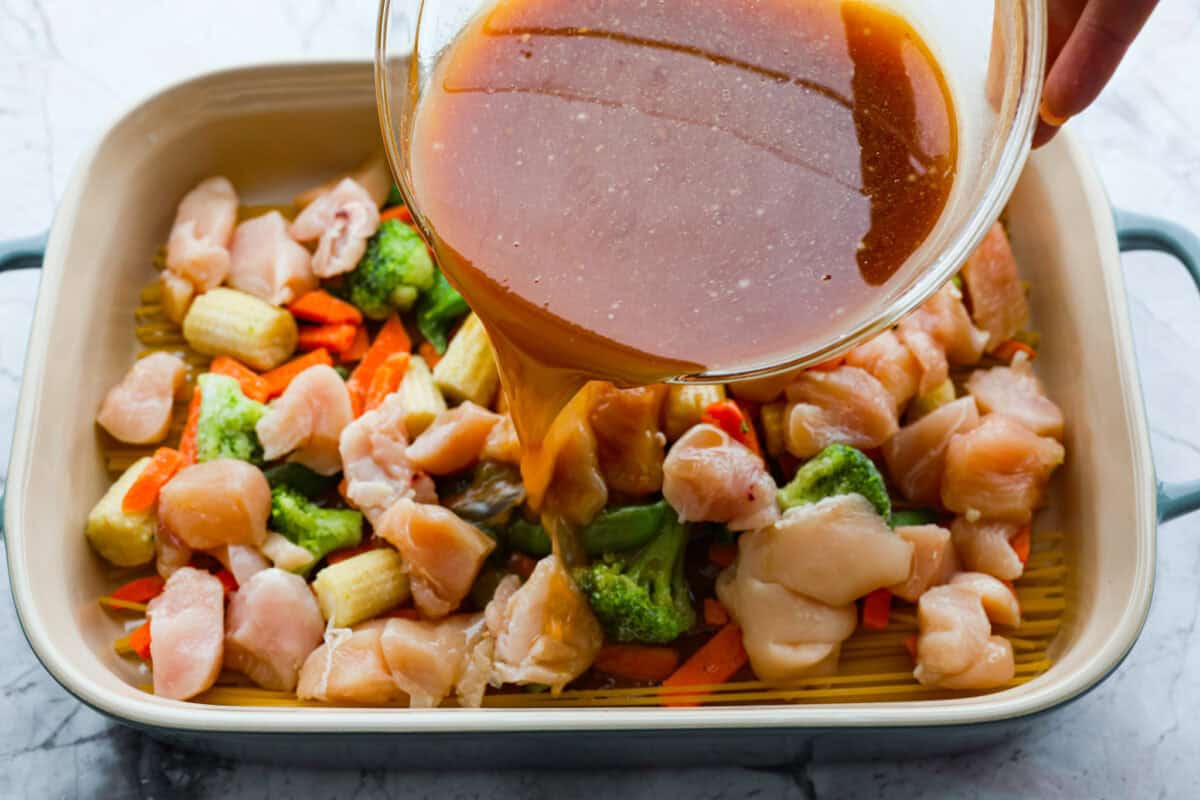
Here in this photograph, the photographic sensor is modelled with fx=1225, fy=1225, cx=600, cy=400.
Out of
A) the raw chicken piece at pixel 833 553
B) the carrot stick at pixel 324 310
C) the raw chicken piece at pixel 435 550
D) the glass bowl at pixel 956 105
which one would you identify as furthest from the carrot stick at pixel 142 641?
the raw chicken piece at pixel 833 553

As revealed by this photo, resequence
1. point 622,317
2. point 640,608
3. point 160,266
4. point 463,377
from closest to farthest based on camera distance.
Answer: point 622,317 < point 640,608 < point 463,377 < point 160,266

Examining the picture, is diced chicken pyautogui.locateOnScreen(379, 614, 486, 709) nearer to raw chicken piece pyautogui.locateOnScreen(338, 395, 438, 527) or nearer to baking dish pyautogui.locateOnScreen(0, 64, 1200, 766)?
baking dish pyautogui.locateOnScreen(0, 64, 1200, 766)

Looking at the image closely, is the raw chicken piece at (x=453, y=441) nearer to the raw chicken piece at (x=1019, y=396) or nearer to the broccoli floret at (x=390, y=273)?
the broccoli floret at (x=390, y=273)

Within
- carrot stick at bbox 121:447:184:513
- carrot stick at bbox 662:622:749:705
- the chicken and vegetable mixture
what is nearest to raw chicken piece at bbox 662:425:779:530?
the chicken and vegetable mixture

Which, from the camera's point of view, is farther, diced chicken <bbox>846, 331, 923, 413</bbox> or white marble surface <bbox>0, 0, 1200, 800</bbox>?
diced chicken <bbox>846, 331, 923, 413</bbox>

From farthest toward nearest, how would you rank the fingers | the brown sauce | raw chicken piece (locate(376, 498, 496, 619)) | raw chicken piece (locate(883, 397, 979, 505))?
raw chicken piece (locate(883, 397, 979, 505)), raw chicken piece (locate(376, 498, 496, 619)), the fingers, the brown sauce

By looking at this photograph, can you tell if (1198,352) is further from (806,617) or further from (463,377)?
(463,377)

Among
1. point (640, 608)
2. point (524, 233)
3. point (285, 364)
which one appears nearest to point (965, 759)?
point (640, 608)
